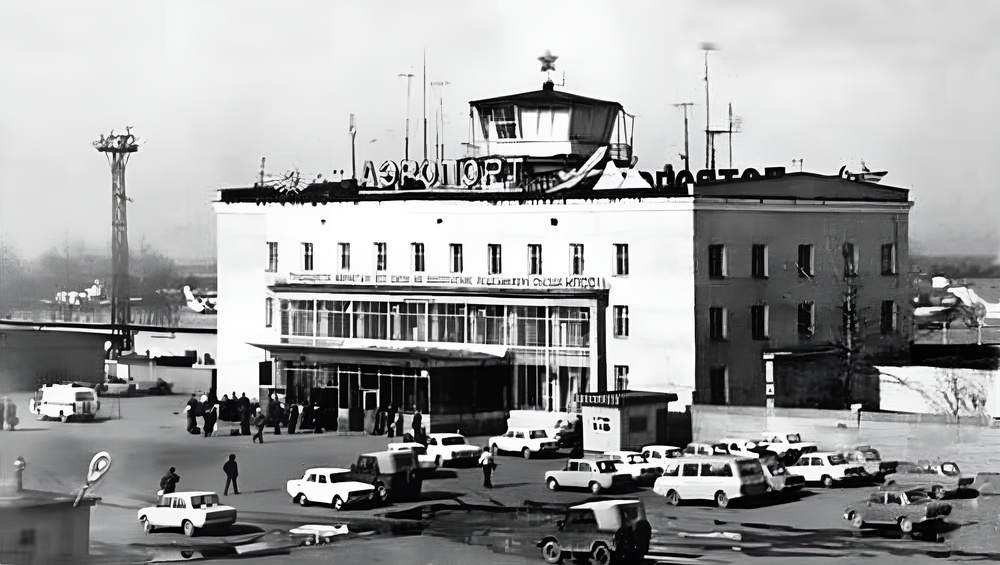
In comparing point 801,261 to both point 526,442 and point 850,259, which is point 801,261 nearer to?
point 850,259

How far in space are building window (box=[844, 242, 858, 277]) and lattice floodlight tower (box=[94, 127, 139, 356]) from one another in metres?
7.57

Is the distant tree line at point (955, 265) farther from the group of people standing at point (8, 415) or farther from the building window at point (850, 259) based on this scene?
the group of people standing at point (8, 415)

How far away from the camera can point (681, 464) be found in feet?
64.4

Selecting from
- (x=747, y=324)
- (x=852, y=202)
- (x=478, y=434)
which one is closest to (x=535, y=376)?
(x=478, y=434)

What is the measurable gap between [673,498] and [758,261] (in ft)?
8.78

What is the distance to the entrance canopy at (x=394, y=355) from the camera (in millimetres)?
20703

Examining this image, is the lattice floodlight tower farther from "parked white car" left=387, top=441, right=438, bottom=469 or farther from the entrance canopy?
"parked white car" left=387, top=441, right=438, bottom=469

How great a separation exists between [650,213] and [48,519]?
646cm

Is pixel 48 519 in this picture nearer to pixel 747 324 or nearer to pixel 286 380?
pixel 286 380

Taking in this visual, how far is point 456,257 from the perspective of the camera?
840 inches

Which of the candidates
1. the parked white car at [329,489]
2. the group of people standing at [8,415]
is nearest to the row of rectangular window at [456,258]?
the parked white car at [329,489]

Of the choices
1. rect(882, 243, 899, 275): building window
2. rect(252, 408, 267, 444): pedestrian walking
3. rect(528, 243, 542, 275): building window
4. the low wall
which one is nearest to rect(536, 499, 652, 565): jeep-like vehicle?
the low wall

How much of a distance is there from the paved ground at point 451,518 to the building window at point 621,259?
1.86 meters

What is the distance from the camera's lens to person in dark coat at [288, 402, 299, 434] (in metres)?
21.8
